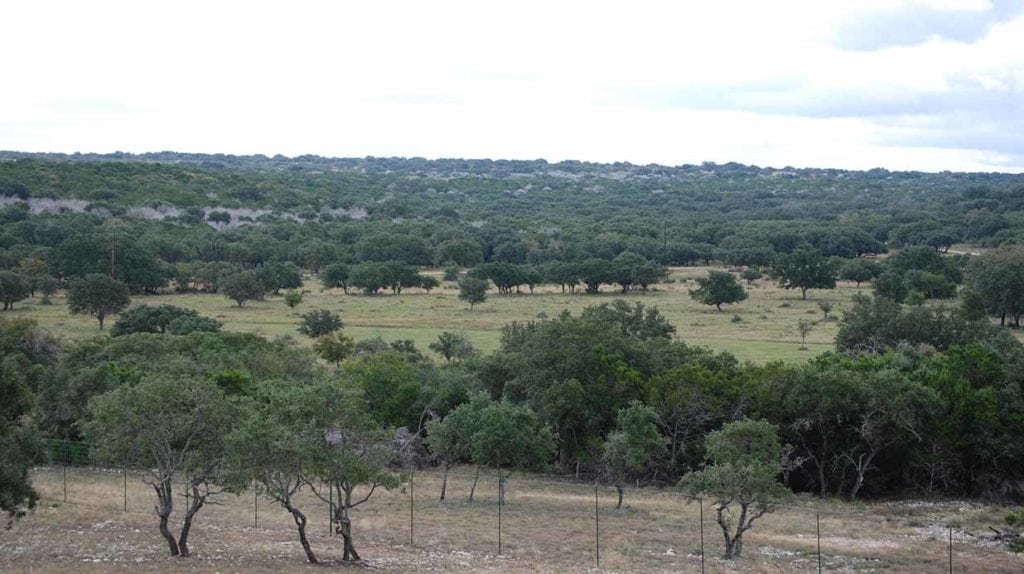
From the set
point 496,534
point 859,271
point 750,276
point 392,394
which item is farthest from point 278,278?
point 496,534

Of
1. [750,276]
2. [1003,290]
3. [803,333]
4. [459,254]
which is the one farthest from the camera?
[459,254]

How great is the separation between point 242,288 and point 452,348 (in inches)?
1396

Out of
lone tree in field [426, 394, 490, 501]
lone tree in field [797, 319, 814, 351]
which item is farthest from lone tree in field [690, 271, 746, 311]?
lone tree in field [426, 394, 490, 501]

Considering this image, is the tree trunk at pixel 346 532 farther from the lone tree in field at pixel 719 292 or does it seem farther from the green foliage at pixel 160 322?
the lone tree in field at pixel 719 292

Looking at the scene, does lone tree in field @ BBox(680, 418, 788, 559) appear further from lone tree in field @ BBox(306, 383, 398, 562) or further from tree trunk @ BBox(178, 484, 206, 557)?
tree trunk @ BBox(178, 484, 206, 557)

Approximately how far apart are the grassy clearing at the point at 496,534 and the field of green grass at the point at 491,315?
27367 mm

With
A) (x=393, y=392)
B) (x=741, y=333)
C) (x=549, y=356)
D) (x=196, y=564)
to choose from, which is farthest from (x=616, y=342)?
(x=741, y=333)

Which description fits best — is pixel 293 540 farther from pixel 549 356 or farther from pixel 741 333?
pixel 741 333

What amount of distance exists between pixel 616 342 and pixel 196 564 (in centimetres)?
2220

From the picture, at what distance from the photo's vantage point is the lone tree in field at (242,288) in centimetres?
8631

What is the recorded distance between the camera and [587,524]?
28141mm

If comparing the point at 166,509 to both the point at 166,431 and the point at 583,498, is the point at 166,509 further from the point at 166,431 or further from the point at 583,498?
the point at 583,498

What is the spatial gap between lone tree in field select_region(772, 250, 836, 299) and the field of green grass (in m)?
1.14

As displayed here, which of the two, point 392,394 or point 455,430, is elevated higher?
point 455,430
